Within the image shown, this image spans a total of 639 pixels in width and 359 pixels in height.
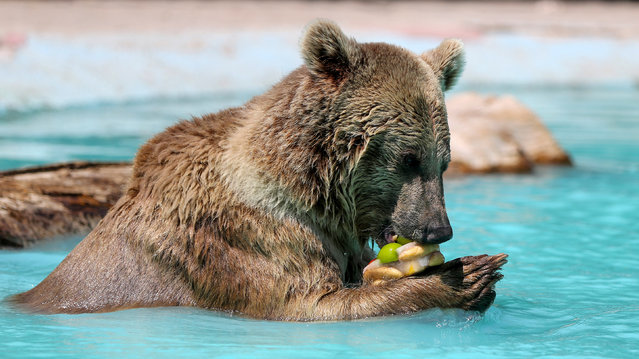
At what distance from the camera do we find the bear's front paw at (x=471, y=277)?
16.7 feet

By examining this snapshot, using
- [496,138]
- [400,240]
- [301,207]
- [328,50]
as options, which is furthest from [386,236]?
[496,138]

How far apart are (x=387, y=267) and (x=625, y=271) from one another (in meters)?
2.55

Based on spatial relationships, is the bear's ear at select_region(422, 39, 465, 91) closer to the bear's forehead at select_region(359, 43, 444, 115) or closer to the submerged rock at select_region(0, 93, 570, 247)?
the bear's forehead at select_region(359, 43, 444, 115)

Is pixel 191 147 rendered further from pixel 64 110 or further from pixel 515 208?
pixel 64 110

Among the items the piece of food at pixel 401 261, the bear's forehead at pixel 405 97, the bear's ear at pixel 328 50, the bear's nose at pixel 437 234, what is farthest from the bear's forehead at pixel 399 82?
the piece of food at pixel 401 261

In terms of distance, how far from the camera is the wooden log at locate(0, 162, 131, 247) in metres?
7.21

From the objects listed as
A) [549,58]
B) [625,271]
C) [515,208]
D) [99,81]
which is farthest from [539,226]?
[549,58]

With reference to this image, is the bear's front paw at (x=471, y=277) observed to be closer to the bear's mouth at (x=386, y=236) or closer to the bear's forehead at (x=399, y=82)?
the bear's mouth at (x=386, y=236)

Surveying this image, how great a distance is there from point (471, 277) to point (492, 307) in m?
0.66

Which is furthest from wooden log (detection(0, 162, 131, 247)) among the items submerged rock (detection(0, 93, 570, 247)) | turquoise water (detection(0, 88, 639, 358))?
turquoise water (detection(0, 88, 639, 358))

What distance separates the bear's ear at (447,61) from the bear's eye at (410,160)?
722 millimetres

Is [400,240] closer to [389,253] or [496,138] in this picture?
[389,253]

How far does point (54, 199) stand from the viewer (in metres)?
7.53

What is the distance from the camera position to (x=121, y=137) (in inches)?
541
